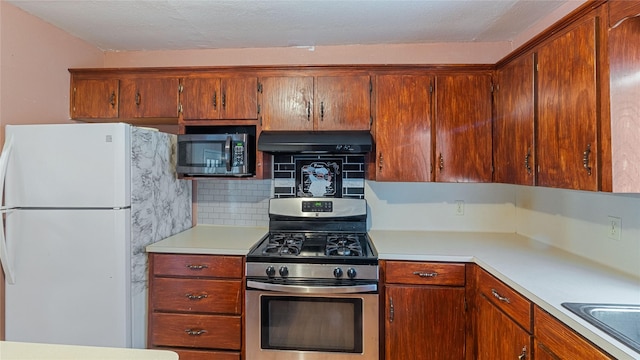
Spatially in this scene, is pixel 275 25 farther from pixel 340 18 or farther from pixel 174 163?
pixel 174 163

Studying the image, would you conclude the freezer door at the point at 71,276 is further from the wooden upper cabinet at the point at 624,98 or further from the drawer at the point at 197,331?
the wooden upper cabinet at the point at 624,98

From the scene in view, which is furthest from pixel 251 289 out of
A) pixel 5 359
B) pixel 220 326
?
pixel 5 359

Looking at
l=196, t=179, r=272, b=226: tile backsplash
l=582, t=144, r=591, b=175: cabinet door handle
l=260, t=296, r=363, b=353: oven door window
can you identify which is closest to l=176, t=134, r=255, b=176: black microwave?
l=196, t=179, r=272, b=226: tile backsplash

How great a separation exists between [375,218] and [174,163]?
5.47 ft

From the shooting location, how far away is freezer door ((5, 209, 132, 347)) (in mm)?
1856

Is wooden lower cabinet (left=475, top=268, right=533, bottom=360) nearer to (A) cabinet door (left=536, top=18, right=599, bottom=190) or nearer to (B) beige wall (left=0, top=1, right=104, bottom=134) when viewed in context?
(A) cabinet door (left=536, top=18, right=599, bottom=190)

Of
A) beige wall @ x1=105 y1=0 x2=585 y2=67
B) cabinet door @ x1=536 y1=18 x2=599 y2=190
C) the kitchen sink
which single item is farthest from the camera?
beige wall @ x1=105 y1=0 x2=585 y2=67

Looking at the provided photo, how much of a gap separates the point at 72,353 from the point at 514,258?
205 cm

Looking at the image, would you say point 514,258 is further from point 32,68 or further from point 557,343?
point 32,68

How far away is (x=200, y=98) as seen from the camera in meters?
2.36

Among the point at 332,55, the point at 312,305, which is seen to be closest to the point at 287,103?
the point at 332,55

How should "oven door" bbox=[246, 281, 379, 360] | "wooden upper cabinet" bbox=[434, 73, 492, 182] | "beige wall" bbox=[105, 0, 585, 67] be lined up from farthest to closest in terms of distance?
1. "beige wall" bbox=[105, 0, 585, 67]
2. "wooden upper cabinet" bbox=[434, 73, 492, 182]
3. "oven door" bbox=[246, 281, 379, 360]

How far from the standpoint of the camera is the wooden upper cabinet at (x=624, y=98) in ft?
4.14

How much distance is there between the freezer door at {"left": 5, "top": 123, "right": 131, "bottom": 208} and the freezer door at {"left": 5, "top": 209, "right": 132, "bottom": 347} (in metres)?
0.08
